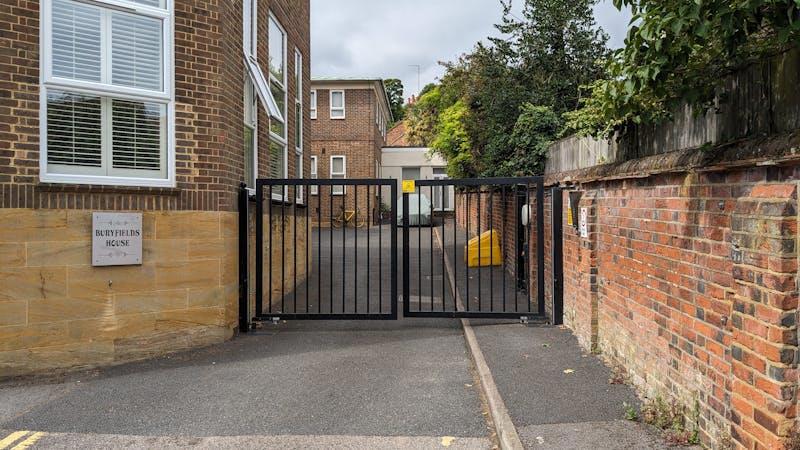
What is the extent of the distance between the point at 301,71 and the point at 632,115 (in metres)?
9.11

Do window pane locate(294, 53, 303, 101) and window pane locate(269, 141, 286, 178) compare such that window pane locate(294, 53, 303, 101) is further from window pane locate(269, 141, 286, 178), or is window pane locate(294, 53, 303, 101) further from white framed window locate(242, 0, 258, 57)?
white framed window locate(242, 0, 258, 57)

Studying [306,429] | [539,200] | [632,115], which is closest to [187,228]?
[306,429]

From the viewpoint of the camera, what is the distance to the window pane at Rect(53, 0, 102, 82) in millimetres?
6074

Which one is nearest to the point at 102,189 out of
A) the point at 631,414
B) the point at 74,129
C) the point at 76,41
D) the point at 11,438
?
the point at 74,129

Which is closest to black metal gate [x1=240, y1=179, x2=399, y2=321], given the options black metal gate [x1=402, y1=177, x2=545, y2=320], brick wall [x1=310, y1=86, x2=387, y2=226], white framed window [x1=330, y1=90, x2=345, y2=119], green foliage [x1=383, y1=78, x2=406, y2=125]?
black metal gate [x1=402, y1=177, x2=545, y2=320]

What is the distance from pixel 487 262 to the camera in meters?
13.0

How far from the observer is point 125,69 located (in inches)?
255

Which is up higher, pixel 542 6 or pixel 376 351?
pixel 542 6

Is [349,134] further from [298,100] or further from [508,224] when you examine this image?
[508,224]

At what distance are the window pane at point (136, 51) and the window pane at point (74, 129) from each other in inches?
16.1

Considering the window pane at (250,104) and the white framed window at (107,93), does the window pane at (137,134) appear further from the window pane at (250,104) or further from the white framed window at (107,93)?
the window pane at (250,104)

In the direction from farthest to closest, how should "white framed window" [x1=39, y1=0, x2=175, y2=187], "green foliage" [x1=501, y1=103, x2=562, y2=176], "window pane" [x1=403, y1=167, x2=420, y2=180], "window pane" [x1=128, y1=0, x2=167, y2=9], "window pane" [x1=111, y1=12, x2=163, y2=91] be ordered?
"window pane" [x1=403, y1=167, x2=420, y2=180], "green foliage" [x1=501, y1=103, x2=562, y2=176], "window pane" [x1=128, y1=0, x2=167, y2=9], "window pane" [x1=111, y1=12, x2=163, y2=91], "white framed window" [x1=39, y1=0, x2=175, y2=187]

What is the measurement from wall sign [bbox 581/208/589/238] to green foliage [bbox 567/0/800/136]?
71.5 inches

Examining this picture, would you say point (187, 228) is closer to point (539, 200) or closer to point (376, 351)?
point (376, 351)
